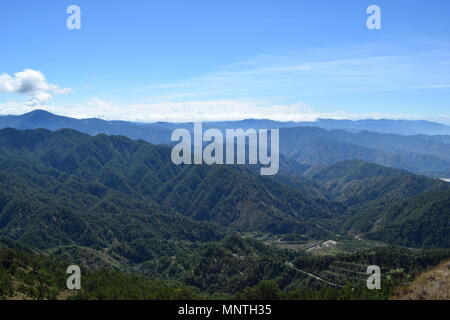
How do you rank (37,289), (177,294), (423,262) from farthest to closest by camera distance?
1. (423,262)
2. (177,294)
3. (37,289)

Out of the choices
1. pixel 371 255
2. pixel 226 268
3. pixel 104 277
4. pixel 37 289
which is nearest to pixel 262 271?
pixel 226 268
